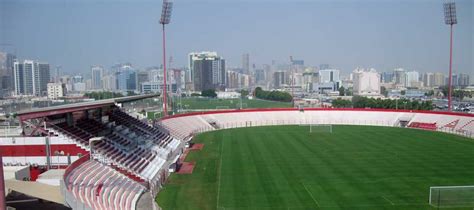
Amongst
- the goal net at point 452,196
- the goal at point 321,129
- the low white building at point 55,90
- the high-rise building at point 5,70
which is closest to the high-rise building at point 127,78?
the goal at point 321,129

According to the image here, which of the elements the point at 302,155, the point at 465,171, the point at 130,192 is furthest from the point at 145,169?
the point at 465,171

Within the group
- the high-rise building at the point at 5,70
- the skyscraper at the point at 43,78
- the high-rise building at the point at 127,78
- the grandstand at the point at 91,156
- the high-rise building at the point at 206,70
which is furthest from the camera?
the high-rise building at the point at 206,70

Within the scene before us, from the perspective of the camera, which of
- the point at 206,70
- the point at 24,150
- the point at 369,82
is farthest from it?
the point at 206,70

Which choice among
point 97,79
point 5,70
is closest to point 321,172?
point 5,70

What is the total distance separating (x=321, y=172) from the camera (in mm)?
24328

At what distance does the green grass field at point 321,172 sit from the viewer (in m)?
18.7

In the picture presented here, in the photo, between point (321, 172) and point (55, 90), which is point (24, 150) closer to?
point (55, 90)

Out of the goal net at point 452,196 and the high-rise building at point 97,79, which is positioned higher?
the high-rise building at point 97,79

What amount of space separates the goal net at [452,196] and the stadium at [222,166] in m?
0.06

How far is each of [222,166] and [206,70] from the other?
16003 cm

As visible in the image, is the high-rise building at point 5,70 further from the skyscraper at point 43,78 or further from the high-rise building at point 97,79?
the high-rise building at point 97,79

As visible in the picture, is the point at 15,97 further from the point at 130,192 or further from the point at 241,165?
the point at 241,165

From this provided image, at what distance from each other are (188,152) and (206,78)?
15555 cm

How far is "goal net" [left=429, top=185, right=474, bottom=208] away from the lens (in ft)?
58.0
